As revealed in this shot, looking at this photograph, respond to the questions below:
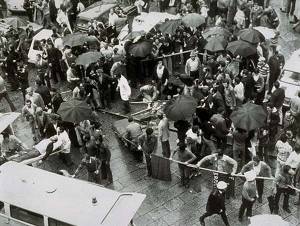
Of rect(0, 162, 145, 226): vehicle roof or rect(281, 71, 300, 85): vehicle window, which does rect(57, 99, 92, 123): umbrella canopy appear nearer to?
rect(0, 162, 145, 226): vehicle roof

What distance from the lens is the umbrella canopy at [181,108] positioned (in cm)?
1520

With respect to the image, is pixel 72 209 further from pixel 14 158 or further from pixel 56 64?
pixel 56 64

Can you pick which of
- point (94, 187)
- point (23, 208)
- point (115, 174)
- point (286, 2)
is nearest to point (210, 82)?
point (115, 174)

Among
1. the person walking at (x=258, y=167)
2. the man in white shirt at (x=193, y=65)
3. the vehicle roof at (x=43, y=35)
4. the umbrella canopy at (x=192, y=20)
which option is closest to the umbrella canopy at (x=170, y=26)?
the umbrella canopy at (x=192, y=20)

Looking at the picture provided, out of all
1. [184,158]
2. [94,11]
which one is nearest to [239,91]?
[184,158]

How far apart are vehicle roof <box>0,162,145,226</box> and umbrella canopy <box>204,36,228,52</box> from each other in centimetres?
807

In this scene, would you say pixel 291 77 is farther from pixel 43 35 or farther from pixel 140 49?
pixel 43 35

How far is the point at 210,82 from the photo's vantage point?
1689cm

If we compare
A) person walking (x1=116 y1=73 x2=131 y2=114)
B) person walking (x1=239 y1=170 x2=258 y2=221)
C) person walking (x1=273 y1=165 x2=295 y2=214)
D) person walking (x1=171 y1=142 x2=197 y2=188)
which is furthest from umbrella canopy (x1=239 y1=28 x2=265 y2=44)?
person walking (x1=239 y1=170 x2=258 y2=221)

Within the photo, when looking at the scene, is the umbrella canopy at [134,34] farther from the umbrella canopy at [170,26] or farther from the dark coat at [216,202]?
the dark coat at [216,202]

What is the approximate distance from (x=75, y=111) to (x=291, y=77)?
7538 millimetres

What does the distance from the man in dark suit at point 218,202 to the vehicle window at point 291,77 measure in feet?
22.1

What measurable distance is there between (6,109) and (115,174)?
6.46 metres

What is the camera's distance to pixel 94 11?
2406 centimetres
